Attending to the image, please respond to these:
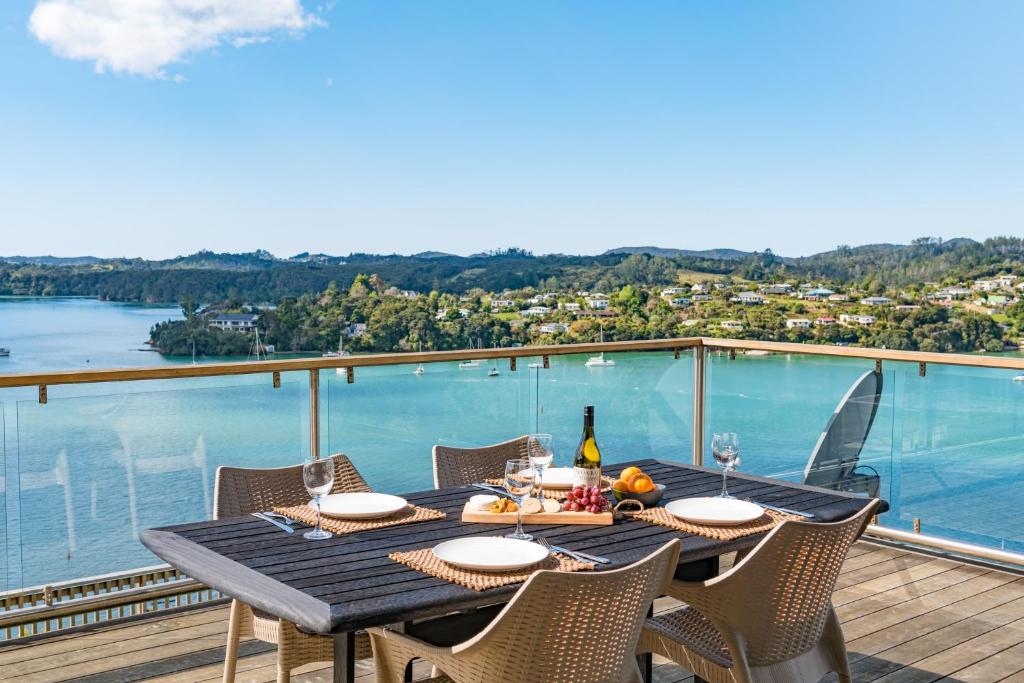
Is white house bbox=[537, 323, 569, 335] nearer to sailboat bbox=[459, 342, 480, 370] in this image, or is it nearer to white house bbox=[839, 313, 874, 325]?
white house bbox=[839, 313, 874, 325]

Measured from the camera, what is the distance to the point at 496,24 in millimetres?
19234

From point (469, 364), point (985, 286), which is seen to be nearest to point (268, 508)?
point (469, 364)

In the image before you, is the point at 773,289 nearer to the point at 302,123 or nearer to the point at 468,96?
the point at 468,96

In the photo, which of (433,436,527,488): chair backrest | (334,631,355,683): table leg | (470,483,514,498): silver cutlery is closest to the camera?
(334,631,355,683): table leg

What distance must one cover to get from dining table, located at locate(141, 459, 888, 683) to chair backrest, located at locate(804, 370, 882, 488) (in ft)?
7.33

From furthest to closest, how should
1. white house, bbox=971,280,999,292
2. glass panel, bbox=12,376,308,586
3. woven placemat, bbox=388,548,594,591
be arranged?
white house, bbox=971,280,999,292
glass panel, bbox=12,376,308,586
woven placemat, bbox=388,548,594,591

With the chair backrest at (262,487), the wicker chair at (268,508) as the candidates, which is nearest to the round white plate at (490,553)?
the wicker chair at (268,508)

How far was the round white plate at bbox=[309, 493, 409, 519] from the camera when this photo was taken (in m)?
2.52

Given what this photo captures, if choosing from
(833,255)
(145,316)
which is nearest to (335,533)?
(145,316)

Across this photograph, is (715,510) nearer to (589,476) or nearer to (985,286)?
(589,476)

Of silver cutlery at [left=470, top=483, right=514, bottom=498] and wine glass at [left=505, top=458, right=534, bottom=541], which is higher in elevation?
wine glass at [left=505, top=458, right=534, bottom=541]

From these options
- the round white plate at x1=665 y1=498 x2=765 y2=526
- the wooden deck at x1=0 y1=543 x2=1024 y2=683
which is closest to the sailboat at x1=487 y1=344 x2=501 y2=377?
the wooden deck at x1=0 y1=543 x2=1024 y2=683

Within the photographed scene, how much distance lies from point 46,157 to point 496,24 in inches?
501

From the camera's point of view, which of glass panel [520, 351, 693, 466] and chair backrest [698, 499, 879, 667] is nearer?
chair backrest [698, 499, 879, 667]
